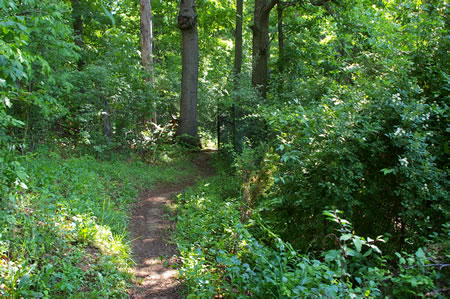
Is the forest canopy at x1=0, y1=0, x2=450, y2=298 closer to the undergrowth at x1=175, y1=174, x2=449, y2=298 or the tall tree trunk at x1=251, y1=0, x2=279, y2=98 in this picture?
the undergrowth at x1=175, y1=174, x2=449, y2=298

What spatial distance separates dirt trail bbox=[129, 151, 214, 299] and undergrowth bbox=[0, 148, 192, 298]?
22 centimetres

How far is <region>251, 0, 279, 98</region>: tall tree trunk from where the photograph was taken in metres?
13.3

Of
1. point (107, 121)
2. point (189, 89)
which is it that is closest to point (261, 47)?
point (189, 89)

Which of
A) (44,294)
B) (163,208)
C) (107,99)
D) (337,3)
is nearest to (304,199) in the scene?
(44,294)

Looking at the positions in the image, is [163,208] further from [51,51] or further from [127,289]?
[51,51]

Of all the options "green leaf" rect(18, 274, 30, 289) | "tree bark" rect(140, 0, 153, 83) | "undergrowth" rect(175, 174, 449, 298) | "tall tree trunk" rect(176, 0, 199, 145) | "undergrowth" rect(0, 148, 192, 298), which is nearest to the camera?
"undergrowth" rect(175, 174, 449, 298)

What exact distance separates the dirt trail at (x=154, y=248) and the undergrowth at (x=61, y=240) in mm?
216

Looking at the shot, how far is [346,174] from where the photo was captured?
3885 millimetres

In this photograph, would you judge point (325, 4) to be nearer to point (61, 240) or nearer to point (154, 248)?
point (154, 248)

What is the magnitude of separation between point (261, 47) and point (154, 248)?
9.79 meters

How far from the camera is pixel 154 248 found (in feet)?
18.5

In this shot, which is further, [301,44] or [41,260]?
[301,44]

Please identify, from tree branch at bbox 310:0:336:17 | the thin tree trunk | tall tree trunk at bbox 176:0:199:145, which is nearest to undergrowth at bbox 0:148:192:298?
the thin tree trunk

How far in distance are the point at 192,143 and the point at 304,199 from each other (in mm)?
9076
